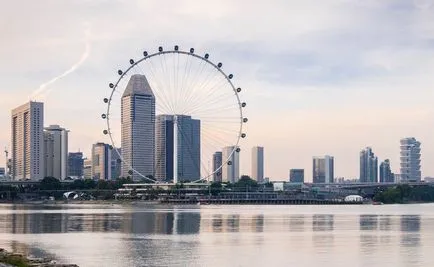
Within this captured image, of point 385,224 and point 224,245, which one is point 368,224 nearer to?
point 385,224

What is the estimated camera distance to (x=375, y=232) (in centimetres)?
6356

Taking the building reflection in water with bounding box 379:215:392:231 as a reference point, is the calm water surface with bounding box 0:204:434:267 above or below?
above

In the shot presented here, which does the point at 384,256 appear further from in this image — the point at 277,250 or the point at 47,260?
the point at 47,260

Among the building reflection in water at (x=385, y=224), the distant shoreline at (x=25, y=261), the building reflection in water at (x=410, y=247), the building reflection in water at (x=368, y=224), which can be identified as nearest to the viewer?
the distant shoreline at (x=25, y=261)

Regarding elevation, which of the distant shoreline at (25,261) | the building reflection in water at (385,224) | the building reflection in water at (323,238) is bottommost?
the building reflection in water at (385,224)

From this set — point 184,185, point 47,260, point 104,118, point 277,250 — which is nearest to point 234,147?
point 104,118

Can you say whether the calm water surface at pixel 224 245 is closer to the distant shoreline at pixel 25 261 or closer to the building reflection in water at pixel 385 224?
the building reflection in water at pixel 385 224

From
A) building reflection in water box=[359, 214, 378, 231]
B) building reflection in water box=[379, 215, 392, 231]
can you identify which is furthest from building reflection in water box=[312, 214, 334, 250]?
building reflection in water box=[379, 215, 392, 231]

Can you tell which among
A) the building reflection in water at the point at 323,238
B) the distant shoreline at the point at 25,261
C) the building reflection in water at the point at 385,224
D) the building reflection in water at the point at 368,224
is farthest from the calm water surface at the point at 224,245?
the distant shoreline at the point at 25,261

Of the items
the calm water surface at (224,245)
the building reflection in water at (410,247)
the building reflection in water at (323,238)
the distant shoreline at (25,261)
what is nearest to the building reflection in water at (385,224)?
the calm water surface at (224,245)

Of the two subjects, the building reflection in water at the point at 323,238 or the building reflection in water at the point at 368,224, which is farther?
the building reflection in water at the point at 368,224

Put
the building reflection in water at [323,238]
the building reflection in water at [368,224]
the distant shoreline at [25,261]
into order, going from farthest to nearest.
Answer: the building reflection in water at [368,224]
the building reflection in water at [323,238]
the distant shoreline at [25,261]

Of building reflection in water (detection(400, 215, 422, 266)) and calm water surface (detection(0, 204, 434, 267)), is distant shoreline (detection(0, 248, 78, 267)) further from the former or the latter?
building reflection in water (detection(400, 215, 422, 266))

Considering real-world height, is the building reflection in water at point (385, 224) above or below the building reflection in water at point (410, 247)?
below
